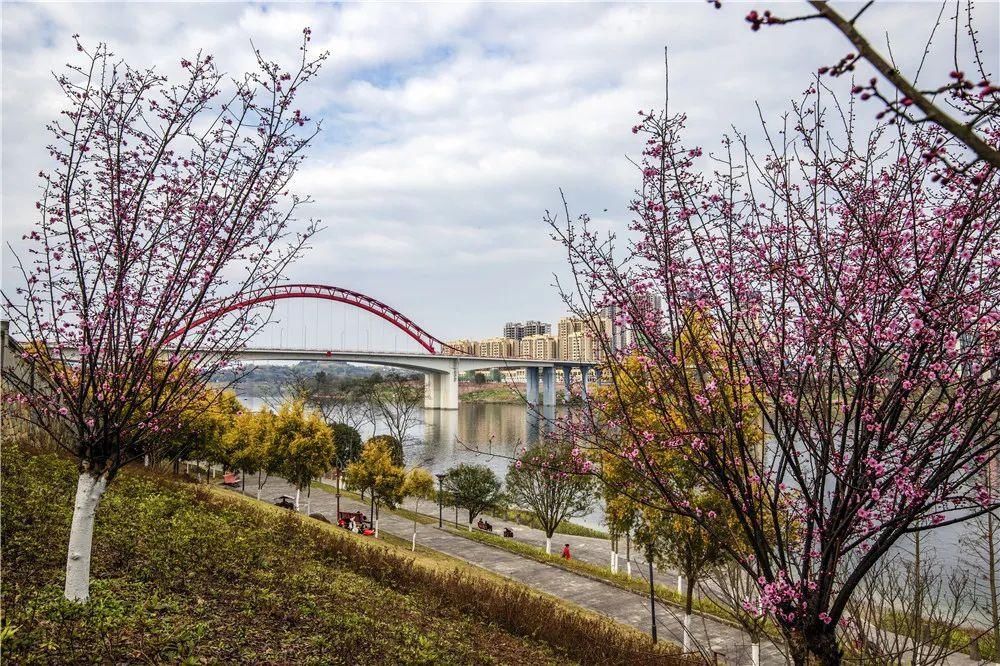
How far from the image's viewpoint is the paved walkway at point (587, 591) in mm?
12102

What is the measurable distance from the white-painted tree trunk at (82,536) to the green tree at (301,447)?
17.4m

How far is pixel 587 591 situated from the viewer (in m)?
15.1

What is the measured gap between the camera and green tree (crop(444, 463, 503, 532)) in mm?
26031

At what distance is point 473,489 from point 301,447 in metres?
7.42

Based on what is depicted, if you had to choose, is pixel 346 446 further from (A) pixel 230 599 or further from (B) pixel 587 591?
(A) pixel 230 599

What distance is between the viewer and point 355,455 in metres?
34.4

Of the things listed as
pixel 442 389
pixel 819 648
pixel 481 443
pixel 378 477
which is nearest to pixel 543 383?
pixel 442 389

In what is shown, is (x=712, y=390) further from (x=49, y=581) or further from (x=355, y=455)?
(x=355, y=455)

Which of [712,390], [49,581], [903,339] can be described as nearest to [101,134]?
[49,581]

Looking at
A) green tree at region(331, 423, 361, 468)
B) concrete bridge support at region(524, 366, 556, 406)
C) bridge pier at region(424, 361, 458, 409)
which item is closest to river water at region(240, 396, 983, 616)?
bridge pier at region(424, 361, 458, 409)

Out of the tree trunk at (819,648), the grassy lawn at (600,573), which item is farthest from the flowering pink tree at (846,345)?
the grassy lawn at (600,573)

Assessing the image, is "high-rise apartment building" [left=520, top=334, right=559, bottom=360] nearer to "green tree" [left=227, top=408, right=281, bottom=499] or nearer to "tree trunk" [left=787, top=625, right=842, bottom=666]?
"green tree" [left=227, top=408, right=281, bottom=499]

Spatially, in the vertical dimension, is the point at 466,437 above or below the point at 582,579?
above

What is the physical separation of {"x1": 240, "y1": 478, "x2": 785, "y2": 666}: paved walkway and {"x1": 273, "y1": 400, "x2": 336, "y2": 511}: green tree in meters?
2.27
